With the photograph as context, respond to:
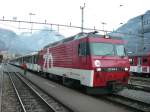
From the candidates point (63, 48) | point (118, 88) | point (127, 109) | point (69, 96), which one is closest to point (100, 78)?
point (118, 88)

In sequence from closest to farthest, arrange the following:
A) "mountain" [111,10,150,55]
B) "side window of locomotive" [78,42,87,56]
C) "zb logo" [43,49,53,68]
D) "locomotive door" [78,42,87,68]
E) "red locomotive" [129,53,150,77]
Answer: "locomotive door" [78,42,87,68], "side window of locomotive" [78,42,87,56], "zb logo" [43,49,53,68], "red locomotive" [129,53,150,77], "mountain" [111,10,150,55]

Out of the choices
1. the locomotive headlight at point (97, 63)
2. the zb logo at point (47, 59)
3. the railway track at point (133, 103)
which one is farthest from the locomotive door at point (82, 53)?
the zb logo at point (47, 59)

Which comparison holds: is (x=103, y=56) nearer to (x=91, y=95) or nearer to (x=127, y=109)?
(x=91, y=95)

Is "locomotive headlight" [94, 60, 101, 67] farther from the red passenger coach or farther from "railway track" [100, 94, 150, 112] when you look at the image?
"railway track" [100, 94, 150, 112]

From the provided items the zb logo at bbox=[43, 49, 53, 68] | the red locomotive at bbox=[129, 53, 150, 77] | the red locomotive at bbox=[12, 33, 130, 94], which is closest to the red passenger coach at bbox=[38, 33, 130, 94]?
the red locomotive at bbox=[12, 33, 130, 94]

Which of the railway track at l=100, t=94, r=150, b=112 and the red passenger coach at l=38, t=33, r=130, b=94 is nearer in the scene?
the railway track at l=100, t=94, r=150, b=112

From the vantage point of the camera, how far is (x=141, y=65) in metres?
35.5

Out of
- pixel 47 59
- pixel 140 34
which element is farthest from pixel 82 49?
pixel 140 34

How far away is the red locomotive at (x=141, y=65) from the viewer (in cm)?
3379

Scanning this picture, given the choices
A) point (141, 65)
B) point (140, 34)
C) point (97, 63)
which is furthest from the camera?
point (140, 34)

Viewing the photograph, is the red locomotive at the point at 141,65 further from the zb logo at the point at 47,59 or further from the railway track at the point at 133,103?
the railway track at the point at 133,103

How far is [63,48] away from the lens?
20.1 m

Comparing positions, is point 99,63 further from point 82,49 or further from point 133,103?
point 133,103

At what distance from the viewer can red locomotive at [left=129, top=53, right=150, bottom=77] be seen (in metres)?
33.8
